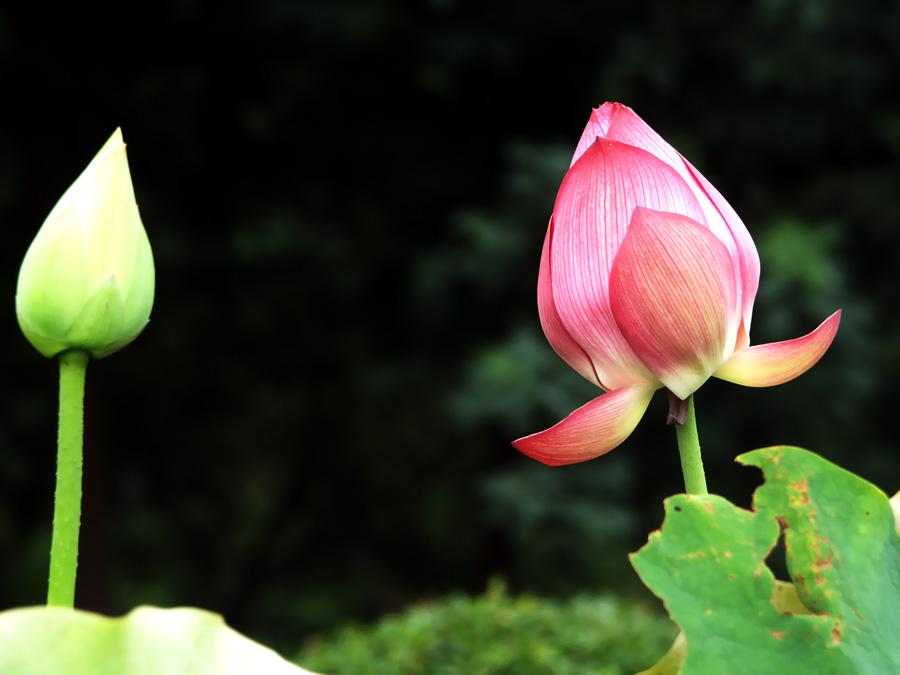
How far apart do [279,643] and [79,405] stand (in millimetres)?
5029

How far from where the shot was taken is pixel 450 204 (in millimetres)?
3895

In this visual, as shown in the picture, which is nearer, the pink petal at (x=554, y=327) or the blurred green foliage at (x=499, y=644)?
the pink petal at (x=554, y=327)

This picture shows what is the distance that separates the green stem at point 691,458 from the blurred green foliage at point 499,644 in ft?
4.78

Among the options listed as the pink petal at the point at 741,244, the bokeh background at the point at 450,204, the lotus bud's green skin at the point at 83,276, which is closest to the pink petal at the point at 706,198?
the pink petal at the point at 741,244

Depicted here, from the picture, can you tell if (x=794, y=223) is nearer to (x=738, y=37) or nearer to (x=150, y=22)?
(x=738, y=37)

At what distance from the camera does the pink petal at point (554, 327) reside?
30 cm

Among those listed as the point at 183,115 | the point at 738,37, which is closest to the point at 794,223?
the point at 738,37

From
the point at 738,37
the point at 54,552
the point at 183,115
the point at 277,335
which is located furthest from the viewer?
the point at 277,335

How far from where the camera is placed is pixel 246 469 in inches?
211

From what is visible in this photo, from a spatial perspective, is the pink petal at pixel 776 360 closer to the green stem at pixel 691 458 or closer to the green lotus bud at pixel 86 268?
the green stem at pixel 691 458

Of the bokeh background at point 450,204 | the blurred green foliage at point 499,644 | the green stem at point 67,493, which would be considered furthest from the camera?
the bokeh background at point 450,204

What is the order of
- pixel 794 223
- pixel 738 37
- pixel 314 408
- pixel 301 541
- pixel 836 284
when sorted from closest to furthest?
1. pixel 836 284
2. pixel 794 223
3. pixel 738 37
4. pixel 314 408
5. pixel 301 541

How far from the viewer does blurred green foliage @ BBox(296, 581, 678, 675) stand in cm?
170

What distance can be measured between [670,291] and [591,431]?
0.17 feet
